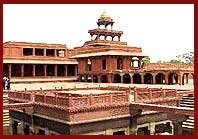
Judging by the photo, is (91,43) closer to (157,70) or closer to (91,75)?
(91,75)

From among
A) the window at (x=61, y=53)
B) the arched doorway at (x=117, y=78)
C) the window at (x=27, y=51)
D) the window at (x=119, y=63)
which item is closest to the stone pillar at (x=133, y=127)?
the arched doorway at (x=117, y=78)

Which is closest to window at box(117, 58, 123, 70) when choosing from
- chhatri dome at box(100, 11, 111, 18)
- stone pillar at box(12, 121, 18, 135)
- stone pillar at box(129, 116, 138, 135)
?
chhatri dome at box(100, 11, 111, 18)

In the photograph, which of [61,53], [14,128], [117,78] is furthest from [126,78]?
[14,128]

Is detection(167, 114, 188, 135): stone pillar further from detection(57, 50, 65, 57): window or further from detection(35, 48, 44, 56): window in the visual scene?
detection(57, 50, 65, 57): window

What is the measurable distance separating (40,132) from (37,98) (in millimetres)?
1860

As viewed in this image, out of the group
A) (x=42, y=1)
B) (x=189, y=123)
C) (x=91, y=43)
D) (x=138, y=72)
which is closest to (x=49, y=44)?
(x=91, y=43)

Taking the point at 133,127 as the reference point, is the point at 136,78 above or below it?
above

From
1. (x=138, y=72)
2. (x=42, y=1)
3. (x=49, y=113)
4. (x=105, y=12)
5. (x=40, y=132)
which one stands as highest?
(x=105, y=12)

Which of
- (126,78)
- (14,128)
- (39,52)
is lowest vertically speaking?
(14,128)

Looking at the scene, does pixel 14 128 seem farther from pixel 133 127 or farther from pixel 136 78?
pixel 136 78

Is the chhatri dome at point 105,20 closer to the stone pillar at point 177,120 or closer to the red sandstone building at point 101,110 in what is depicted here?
the red sandstone building at point 101,110

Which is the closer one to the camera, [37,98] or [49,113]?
[49,113]

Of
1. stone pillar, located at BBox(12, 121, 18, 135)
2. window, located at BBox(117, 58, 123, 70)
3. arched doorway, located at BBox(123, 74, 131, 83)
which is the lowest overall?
stone pillar, located at BBox(12, 121, 18, 135)

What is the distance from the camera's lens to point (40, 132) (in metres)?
16.8
